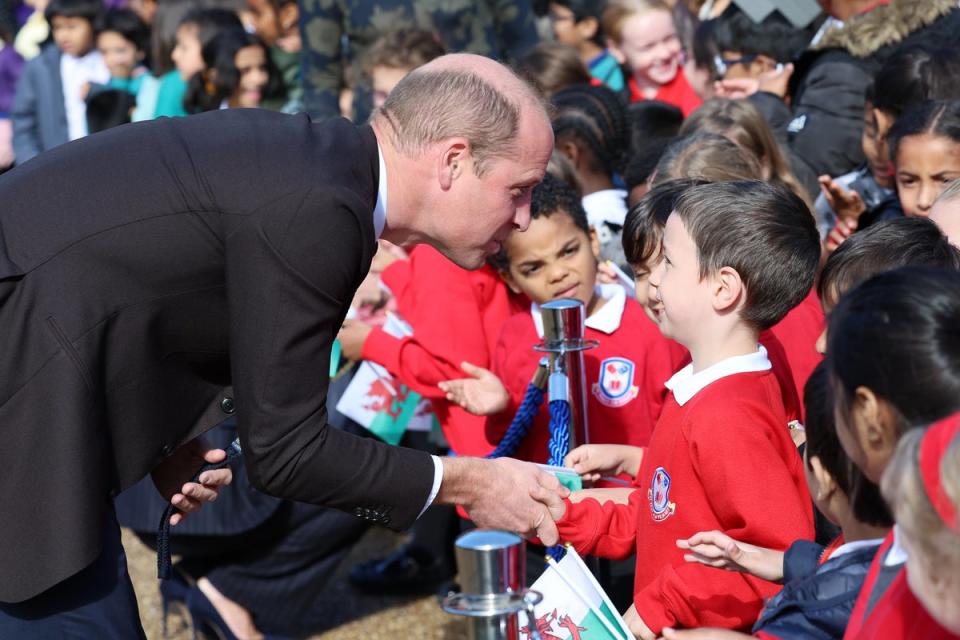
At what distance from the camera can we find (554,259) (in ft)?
10.8

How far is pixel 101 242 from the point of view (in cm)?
218

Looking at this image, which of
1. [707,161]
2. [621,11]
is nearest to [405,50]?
[621,11]

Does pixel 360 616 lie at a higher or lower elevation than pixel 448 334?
lower

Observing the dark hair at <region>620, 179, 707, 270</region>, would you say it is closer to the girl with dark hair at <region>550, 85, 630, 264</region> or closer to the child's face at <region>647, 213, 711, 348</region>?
the child's face at <region>647, 213, 711, 348</region>

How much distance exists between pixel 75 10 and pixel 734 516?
6828mm

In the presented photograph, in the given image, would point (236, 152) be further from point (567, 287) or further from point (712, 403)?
point (567, 287)

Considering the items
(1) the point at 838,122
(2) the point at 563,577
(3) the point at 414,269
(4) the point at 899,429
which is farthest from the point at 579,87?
(4) the point at 899,429

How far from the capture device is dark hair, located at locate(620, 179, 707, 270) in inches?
108

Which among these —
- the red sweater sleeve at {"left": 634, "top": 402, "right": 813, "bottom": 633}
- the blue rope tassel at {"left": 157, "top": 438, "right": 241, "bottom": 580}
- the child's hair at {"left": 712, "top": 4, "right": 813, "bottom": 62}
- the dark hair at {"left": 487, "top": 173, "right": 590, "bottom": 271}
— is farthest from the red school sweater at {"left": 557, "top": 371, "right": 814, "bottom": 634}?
the child's hair at {"left": 712, "top": 4, "right": 813, "bottom": 62}

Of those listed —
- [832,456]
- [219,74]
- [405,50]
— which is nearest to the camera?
[832,456]

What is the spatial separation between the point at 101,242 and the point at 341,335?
158 centimetres

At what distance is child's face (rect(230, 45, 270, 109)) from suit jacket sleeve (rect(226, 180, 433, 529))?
14.5 ft

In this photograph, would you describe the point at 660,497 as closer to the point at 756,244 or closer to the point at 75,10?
the point at 756,244

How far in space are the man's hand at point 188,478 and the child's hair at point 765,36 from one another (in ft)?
10.5
